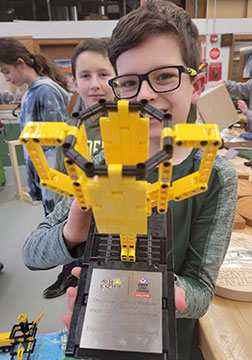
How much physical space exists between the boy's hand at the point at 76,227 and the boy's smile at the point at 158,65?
0.23 metres

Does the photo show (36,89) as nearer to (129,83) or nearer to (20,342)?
(129,83)

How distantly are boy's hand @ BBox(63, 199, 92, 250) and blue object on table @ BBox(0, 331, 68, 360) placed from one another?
2.45 ft

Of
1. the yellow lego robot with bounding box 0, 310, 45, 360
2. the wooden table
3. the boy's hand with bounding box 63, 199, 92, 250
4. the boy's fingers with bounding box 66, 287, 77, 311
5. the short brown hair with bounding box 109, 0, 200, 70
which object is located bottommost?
the yellow lego robot with bounding box 0, 310, 45, 360

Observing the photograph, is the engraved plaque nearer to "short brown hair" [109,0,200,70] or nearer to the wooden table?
the wooden table

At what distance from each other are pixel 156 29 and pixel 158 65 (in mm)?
76

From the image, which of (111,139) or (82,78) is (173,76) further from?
(82,78)

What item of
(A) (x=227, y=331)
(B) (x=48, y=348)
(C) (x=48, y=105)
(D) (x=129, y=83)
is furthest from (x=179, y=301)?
(C) (x=48, y=105)

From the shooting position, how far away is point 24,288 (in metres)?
1.73

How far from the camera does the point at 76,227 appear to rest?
54cm

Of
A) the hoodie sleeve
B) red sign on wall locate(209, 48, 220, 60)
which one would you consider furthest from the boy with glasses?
Result: red sign on wall locate(209, 48, 220, 60)

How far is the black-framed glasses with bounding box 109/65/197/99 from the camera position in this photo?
21.9 inches

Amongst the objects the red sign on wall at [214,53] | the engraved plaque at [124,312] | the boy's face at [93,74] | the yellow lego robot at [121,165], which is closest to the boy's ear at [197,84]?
the yellow lego robot at [121,165]

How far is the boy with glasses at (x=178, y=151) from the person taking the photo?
0.55m

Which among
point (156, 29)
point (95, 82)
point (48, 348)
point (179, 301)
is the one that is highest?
point (156, 29)
